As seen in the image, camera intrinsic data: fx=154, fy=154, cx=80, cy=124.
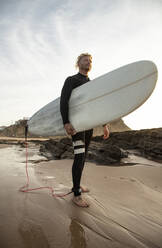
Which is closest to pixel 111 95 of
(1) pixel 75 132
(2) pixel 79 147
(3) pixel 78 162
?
(1) pixel 75 132

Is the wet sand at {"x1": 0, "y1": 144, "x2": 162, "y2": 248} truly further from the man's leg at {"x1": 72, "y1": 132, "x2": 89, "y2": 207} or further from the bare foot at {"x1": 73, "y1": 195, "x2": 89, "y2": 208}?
the man's leg at {"x1": 72, "y1": 132, "x2": 89, "y2": 207}

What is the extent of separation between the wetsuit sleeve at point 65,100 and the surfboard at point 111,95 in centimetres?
20

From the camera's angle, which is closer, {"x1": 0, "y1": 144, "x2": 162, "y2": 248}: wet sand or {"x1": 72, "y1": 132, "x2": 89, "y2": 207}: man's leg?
{"x1": 0, "y1": 144, "x2": 162, "y2": 248}: wet sand

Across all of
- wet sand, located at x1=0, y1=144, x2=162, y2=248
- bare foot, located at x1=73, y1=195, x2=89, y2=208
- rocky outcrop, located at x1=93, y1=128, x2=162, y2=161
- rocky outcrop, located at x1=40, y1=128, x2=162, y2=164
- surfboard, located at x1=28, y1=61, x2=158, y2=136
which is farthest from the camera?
rocky outcrop, located at x1=93, y1=128, x2=162, y2=161

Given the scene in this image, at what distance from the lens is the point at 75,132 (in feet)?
6.14

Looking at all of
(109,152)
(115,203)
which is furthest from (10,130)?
(115,203)

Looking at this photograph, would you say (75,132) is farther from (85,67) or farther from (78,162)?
(85,67)

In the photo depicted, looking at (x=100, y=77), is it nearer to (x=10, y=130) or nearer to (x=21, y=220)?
(x=21, y=220)

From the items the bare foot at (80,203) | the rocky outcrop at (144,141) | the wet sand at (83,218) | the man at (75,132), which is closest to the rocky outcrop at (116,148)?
the rocky outcrop at (144,141)

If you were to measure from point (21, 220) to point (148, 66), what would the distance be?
2020 mm

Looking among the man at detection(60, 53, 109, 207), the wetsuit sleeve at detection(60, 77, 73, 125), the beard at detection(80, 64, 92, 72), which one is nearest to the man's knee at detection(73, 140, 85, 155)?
the man at detection(60, 53, 109, 207)

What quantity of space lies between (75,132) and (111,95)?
0.69 m

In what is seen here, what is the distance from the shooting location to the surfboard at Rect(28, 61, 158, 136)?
182 cm

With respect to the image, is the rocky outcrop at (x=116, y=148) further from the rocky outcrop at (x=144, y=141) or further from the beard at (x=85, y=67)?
the beard at (x=85, y=67)
